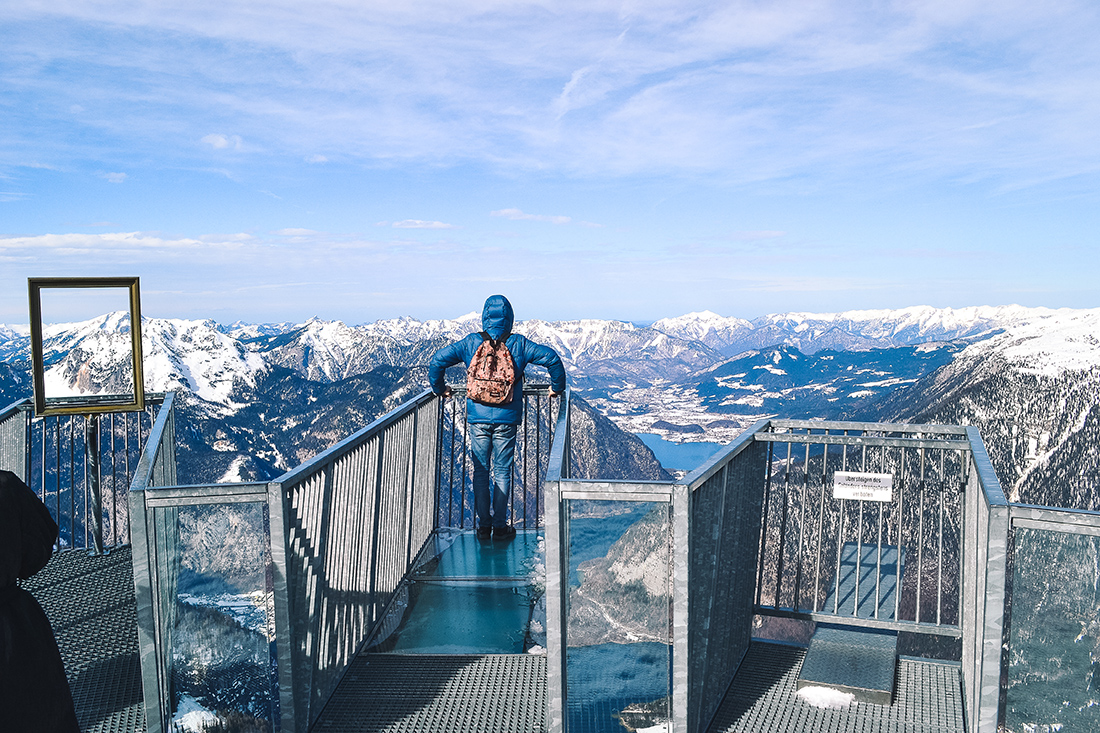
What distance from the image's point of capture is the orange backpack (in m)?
6.92

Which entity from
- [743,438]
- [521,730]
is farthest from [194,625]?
[743,438]

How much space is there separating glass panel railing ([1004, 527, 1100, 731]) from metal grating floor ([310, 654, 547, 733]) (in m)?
2.45

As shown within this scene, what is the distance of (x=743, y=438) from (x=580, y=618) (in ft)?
5.20

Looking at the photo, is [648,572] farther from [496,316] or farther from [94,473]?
[94,473]

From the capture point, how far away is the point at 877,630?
5332 mm

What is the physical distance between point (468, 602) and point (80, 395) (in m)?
3.72

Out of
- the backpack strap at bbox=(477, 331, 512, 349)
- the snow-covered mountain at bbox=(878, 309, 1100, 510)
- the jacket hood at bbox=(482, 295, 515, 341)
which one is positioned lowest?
the snow-covered mountain at bbox=(878, 309, 1100, 510)

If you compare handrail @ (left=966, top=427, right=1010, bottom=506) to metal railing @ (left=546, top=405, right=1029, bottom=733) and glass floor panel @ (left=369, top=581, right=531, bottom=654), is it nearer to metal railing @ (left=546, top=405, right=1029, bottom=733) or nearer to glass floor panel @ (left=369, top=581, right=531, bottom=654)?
metal railing @ (left=546, top=405, right=1029, bottom=733)

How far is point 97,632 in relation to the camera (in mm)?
5445

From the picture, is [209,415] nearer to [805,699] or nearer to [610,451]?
[610,451]

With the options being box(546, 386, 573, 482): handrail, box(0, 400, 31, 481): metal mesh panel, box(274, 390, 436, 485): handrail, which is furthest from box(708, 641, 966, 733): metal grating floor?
box(0, 400, 31, 481): metal mesh panel

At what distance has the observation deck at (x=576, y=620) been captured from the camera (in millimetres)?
3643

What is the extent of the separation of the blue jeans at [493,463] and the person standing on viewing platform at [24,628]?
404cm

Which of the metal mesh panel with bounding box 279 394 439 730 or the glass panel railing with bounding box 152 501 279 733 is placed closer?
the glass panel railing with bounding box 152 501 279 733
